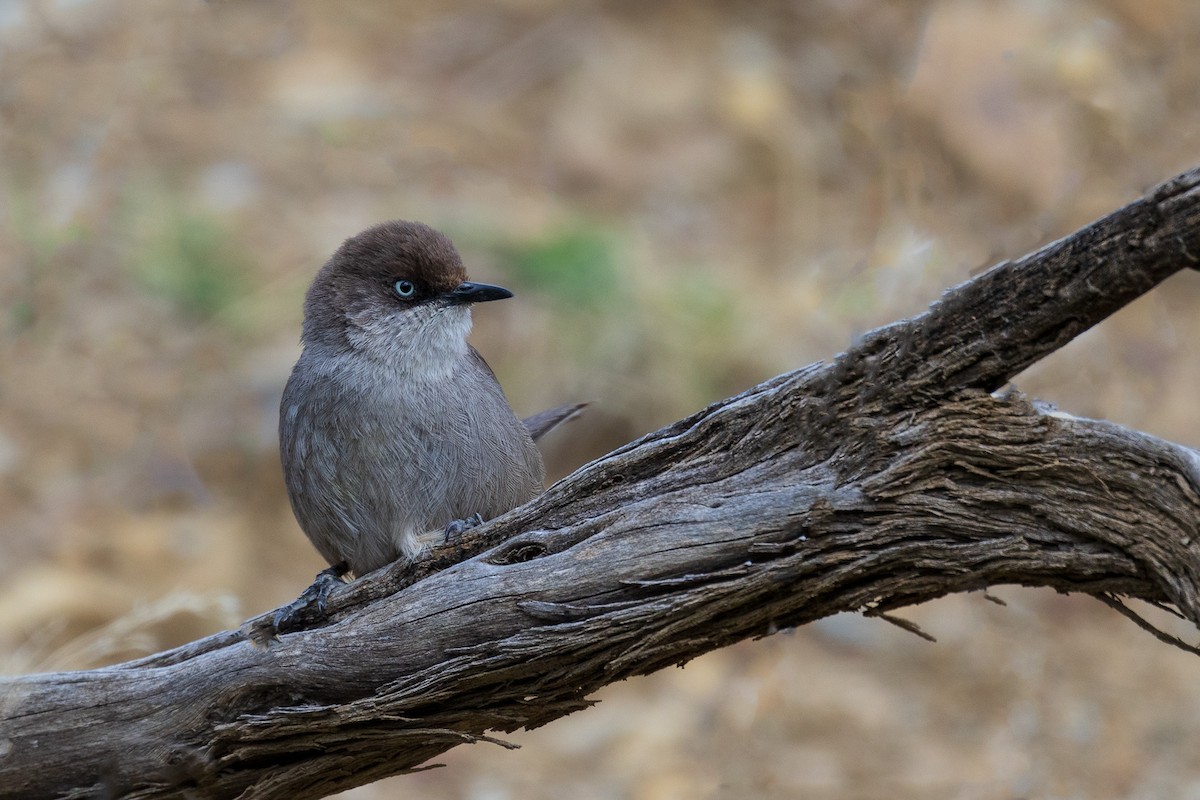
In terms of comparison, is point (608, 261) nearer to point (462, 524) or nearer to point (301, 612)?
point (462, 524)

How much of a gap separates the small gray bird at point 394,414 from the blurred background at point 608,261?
632mm

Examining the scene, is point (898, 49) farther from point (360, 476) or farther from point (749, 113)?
point (360, 476)

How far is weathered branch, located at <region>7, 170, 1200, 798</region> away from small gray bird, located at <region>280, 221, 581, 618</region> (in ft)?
1.86

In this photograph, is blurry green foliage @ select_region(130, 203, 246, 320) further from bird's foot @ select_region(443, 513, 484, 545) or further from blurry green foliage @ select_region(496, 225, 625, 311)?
bird's foot @ select_region(443, 513, 484, 545)

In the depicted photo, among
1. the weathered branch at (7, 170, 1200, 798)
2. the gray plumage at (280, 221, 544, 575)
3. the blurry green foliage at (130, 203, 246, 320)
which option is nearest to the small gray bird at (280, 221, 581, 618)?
the gray plumage at (280, 221, 544, 575)

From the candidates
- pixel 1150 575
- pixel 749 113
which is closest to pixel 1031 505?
pixel 1150 575

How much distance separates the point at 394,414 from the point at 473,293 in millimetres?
681

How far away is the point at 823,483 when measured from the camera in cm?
344

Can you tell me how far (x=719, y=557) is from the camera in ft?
11.4

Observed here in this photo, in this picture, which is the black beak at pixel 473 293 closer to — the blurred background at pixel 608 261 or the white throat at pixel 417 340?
the white throat at pixel 417 340

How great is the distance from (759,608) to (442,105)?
7833 mm

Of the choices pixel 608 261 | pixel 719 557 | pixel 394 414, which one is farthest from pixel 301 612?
pixel 608 261

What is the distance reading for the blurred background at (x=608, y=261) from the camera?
23.2 feet

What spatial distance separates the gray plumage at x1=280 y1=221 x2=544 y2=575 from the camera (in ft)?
15.1
